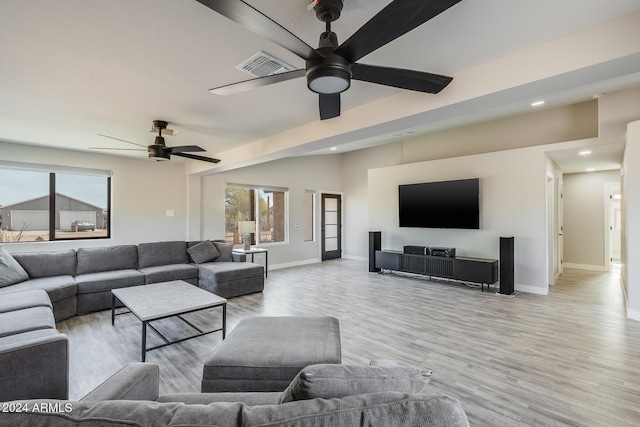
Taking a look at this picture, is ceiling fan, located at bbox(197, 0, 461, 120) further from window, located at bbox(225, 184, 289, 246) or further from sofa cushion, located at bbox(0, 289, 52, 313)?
window, located at bbox(225, 184, 289, 246)

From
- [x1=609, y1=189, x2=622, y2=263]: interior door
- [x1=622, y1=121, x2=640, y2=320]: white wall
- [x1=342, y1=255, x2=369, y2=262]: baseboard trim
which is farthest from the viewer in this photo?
[x1=342, y1=255, x2=369, y2=262]: baseboard trim

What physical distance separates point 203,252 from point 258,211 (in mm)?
2109

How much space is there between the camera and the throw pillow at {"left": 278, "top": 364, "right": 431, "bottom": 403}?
36.9 inches

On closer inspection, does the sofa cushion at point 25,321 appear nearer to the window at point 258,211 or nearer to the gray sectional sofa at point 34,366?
the gray sectional sofa at point 34,366

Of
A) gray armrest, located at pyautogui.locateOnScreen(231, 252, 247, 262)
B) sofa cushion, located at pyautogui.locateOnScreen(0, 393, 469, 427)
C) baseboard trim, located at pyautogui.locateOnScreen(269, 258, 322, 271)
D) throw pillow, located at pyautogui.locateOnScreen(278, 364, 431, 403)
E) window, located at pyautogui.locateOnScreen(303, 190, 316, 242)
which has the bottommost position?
baseboard trim, located at pyautogui.locateOnScreen(269, 258, 322, 271)

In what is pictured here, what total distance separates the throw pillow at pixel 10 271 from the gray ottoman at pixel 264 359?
353 cm

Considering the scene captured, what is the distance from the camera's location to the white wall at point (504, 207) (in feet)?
16.4

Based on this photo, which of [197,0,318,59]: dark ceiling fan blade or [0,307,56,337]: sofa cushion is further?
[0,307,56,337]: sofa cushion

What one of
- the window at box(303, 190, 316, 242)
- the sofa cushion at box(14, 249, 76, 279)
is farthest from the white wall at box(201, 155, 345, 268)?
the sofa cushion at box(14, 249, 76, 279)

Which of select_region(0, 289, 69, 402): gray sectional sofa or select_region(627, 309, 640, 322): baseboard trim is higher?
select_region(0, 289, 69, 402): gray sectional sofa

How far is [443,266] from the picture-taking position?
5.67 metres

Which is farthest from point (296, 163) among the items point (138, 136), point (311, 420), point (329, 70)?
point (311, 420)

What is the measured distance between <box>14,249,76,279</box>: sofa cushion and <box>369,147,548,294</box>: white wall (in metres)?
6.21

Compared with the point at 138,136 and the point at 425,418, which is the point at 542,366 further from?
the point at 138,136
